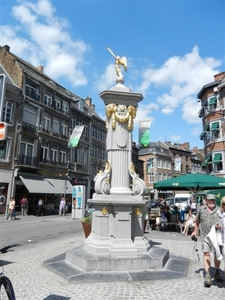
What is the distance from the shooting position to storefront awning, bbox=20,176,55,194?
23.4 metres

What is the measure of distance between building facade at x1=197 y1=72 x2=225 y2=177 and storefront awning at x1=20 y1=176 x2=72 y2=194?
1618 centimetres

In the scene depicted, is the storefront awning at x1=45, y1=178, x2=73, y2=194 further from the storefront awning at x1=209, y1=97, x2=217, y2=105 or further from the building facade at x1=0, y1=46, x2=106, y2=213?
the storefront awning at x1=209, y1=97, x2=217, y2=105

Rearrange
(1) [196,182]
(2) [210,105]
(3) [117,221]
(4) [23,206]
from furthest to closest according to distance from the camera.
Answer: (2) [210,105]
(4) [23,206]
(1) [196,182]
(3) [117,221]

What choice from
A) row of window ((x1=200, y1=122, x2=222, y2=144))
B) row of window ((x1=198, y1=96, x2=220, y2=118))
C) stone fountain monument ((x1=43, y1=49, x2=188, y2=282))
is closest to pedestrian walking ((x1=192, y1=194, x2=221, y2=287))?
stone fountain monument ((x1=43, y1=49, x2=188, y2=282))

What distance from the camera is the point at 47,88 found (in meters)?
28.8

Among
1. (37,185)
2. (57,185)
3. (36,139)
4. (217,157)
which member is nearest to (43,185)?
(37,185)

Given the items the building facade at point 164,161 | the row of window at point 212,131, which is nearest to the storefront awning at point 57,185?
the row of window at point 212,131

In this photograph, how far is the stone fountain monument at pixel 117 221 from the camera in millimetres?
5340

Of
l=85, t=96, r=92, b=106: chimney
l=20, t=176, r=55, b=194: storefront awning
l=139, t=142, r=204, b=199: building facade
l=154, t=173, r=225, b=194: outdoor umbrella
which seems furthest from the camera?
l=139, t=142, r=204, b=199: building facade

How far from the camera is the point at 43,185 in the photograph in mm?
25109

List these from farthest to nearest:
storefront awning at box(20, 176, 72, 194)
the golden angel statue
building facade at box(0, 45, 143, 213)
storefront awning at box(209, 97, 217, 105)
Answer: storefront awning at box(209, 97, 217, 105), building facade at box(0, 45, 143, 213), storefront awning at box(20, 176, 72, 194), the golden angel statue

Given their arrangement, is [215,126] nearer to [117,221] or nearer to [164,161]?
[117,221]

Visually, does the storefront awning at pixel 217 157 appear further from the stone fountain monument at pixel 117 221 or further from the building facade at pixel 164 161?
the building facade at pixel 164 161

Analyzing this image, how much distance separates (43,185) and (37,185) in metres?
0.84
